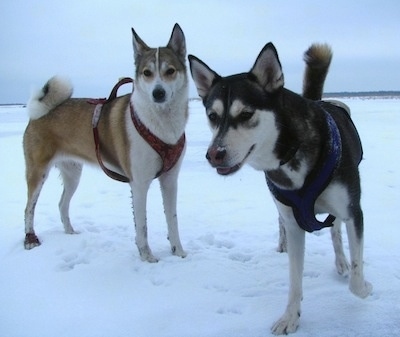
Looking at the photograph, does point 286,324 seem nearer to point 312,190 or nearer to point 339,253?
point 312,190

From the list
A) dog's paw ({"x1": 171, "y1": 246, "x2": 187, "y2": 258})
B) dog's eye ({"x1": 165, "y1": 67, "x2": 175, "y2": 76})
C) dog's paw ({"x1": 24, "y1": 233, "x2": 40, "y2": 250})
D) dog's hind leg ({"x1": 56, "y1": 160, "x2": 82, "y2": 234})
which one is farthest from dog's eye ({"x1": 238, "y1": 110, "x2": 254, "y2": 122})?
dog's hind leg ({"x1": 56, "y1": 160, "x2": 82, "y2": 234})

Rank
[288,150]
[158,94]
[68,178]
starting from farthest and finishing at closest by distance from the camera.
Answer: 1. [68,178]
2. [158,94]
3. [288,150]

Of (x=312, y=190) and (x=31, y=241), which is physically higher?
(x=312, y=190)

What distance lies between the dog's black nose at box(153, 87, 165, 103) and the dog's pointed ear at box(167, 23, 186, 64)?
535 mm

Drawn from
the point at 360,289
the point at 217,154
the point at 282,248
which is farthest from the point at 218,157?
the point at 282,248

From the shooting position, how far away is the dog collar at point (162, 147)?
12.2 ft

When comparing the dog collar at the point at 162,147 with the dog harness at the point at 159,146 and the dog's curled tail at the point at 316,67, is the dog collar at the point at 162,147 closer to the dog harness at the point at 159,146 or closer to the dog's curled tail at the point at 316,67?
the dog harness at the point at 159,146

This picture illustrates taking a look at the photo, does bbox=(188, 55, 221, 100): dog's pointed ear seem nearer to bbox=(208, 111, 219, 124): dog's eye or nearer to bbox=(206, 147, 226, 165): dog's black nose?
bbox=(208, 111, 219, 124): dog's eye

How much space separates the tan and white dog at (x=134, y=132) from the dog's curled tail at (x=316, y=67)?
1164mm

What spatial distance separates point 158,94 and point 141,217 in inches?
47.2

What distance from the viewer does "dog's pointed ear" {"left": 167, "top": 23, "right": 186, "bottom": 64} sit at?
4.01 metres

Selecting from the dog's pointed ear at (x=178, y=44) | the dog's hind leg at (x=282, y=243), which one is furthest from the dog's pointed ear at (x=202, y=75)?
the dog's hind leg at (x=282, y=243)

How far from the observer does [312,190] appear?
2.42 metres

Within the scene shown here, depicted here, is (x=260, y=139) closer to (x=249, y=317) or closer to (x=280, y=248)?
(x=249, y=317)
